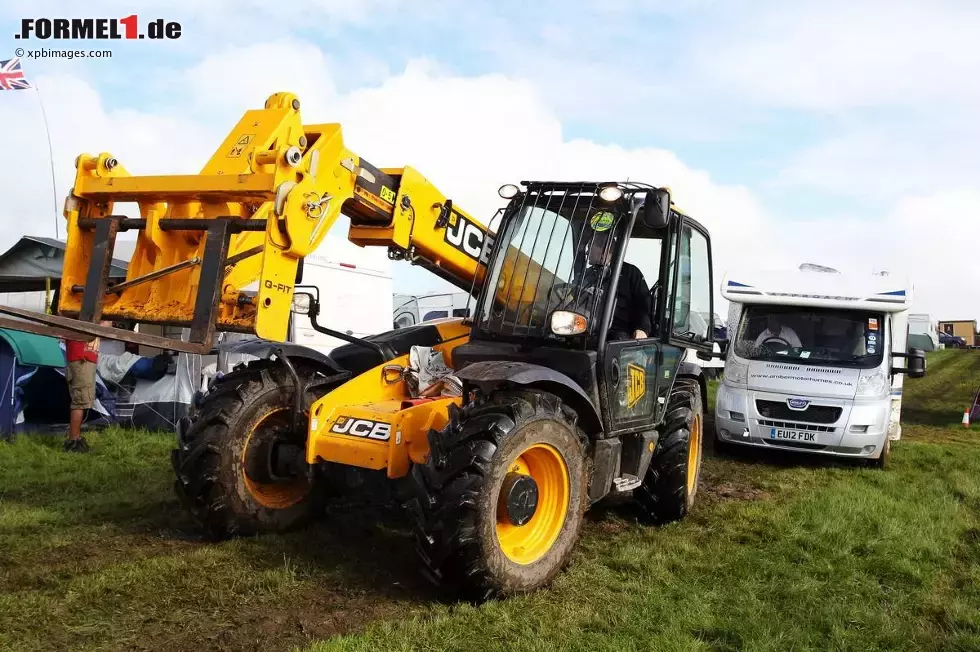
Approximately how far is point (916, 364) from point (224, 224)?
850 centimetres

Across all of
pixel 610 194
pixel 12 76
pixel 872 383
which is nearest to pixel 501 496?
pixel 610 194

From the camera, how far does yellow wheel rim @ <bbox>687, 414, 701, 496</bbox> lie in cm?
663

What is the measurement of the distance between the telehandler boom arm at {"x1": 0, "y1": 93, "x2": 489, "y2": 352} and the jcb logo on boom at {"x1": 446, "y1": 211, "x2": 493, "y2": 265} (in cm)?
63

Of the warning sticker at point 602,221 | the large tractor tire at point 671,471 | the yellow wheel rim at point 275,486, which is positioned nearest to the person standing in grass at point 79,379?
→ the yellow wheel rim at point 275,486

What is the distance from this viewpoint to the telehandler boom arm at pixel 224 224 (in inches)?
175

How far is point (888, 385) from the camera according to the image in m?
9.61

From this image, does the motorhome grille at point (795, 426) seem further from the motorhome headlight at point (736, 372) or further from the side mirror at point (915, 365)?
the side mirror at point (915, 365)

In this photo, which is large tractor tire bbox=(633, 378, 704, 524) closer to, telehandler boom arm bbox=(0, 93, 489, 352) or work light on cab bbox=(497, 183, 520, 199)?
work light on cab bbox=(497, 183, 520, 199)

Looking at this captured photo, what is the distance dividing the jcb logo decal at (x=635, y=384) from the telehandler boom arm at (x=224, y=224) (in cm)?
201

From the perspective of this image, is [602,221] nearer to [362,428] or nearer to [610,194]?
[610,194]

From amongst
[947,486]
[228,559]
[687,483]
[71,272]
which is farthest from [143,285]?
[947,486]

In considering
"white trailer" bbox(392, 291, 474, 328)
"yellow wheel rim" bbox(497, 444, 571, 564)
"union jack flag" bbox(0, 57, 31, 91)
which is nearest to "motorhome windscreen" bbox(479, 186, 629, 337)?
"yellow wheel rim" bbox(497, 444, 571, 564)

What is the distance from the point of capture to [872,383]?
31.3 feet

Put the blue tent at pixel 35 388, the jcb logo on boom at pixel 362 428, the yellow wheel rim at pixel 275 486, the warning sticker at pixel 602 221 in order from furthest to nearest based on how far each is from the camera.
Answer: the blue tent at pixel 35 388 < the warning sticker at pixel 602 221 < the yellow wheel rim at pixel 275 486 < the jcb logo on boom at pixel 362 428
